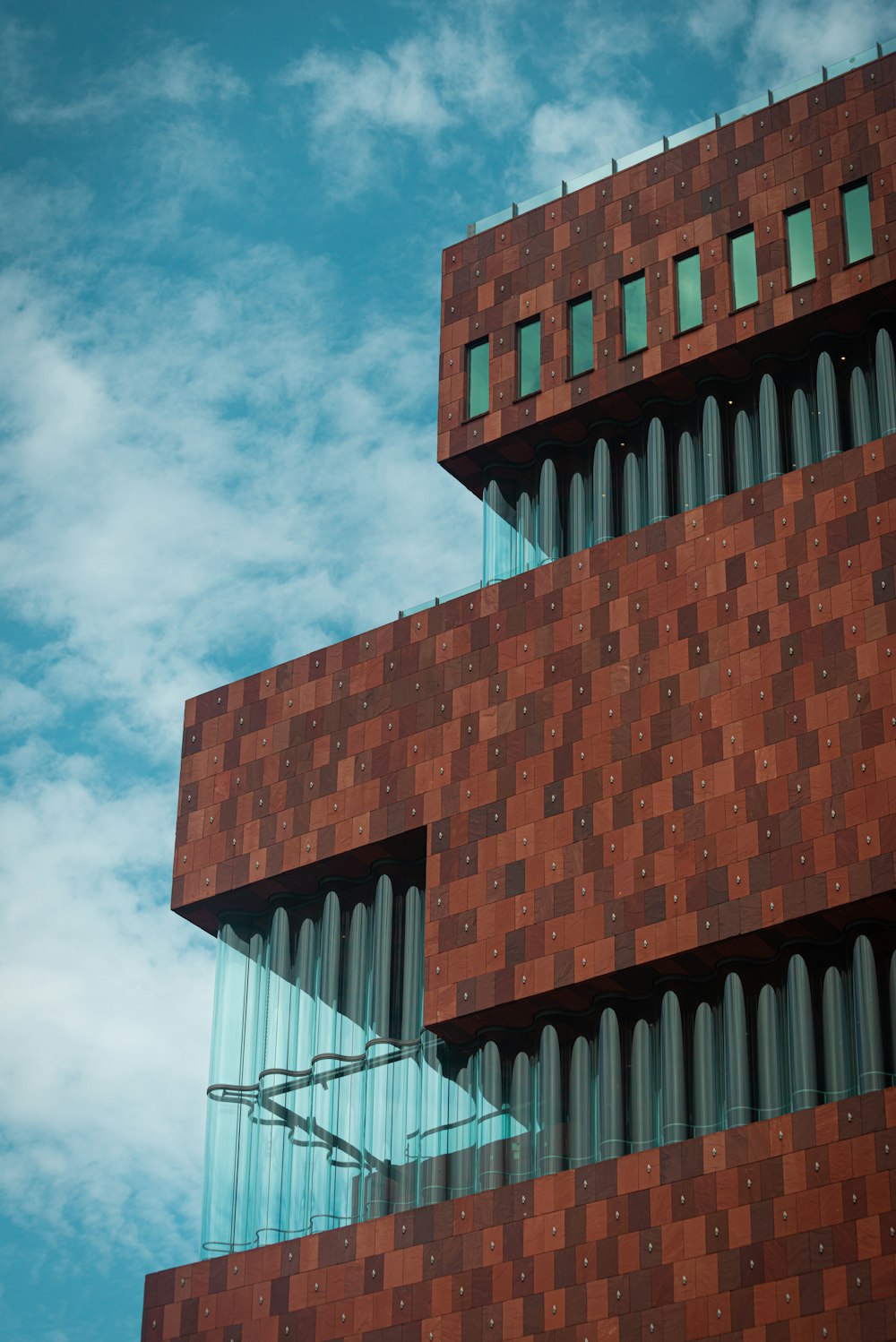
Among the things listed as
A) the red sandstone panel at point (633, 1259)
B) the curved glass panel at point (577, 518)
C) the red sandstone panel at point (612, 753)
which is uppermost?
the curved glass panel at point (577, 518)

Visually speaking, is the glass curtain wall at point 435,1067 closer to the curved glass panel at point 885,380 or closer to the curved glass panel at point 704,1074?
the curved glass panel at point 704,1074

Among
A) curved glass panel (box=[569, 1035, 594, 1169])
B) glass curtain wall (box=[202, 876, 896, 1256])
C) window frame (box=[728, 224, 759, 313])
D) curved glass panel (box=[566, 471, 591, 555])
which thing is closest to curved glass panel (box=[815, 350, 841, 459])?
window frame (box=[728, 224, 759, 313])

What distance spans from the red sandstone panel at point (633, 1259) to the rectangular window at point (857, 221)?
18685 mm

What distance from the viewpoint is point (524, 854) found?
167 ft

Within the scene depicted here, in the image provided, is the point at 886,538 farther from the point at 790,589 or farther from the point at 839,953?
the point at 839,953

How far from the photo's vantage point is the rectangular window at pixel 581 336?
186ft

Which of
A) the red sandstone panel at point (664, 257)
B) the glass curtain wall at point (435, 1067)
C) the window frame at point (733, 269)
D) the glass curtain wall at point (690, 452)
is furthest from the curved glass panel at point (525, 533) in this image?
the glass curtain wall at point (435, 1067)

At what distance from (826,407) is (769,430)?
1374 millimetres

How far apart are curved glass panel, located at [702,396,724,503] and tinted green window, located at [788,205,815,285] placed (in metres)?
3.30

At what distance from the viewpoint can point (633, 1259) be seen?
148ft

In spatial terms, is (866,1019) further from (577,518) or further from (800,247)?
(800,247)

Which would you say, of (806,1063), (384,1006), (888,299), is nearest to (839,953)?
(806,1063)

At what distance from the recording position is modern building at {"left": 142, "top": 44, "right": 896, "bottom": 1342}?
4588 centimetres

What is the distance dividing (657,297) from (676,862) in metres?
14.0
